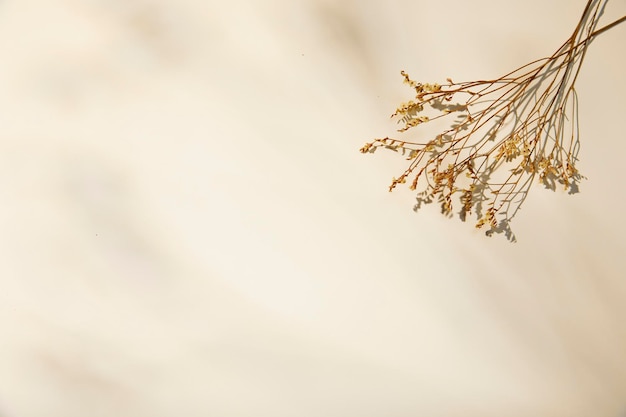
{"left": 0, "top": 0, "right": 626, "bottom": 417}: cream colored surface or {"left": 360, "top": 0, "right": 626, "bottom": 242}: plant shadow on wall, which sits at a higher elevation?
{"left": 360, "top": 0, "right": 626, "bottom": 242}: plant shadow on wall

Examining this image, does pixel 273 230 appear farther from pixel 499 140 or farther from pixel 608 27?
pixel 608 27

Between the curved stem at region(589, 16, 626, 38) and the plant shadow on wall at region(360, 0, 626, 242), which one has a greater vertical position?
the curved stem at region(589, 16, 626, 38)

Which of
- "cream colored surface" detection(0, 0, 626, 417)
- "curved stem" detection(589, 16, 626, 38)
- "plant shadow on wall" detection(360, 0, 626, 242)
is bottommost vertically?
"cream colored surface" detection(0, 0, 626, 417)

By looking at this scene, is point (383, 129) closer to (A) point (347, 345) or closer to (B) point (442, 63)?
(B) point (442, 63)

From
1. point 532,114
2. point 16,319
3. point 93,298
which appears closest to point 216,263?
point 93,298

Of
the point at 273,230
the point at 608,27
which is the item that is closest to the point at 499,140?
the point at 608,27
